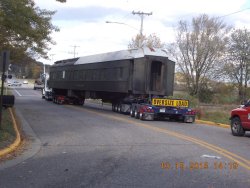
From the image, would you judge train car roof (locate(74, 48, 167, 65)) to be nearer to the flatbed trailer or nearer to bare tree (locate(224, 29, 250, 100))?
the flatbed trailer

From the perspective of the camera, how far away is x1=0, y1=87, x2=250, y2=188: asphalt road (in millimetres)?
8539

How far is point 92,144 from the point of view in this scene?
1378cm

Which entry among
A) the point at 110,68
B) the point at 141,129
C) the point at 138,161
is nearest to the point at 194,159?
the point at 138,161

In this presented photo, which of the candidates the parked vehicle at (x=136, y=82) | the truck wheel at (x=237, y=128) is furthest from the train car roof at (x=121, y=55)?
the truck wheel at (x=237, y=128)

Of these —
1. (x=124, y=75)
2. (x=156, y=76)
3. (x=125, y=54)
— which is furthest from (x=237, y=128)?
(x=125, y=54)

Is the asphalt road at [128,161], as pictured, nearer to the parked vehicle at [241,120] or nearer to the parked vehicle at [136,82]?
the parked vehicle at [241,120]

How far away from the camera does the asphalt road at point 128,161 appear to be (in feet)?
28.0

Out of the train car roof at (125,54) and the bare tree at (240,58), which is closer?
the train car roof at (125,54)

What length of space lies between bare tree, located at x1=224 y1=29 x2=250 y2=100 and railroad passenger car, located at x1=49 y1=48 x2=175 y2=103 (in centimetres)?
2825

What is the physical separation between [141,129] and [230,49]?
4480 cm

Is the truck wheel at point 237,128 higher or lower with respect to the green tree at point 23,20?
lower

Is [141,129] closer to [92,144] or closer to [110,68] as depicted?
[92,144]

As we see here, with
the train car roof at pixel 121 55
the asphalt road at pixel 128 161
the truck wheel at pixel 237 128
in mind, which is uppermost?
the train car roof at pixel 121 55

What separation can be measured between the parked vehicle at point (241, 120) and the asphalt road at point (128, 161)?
2.12 feet
